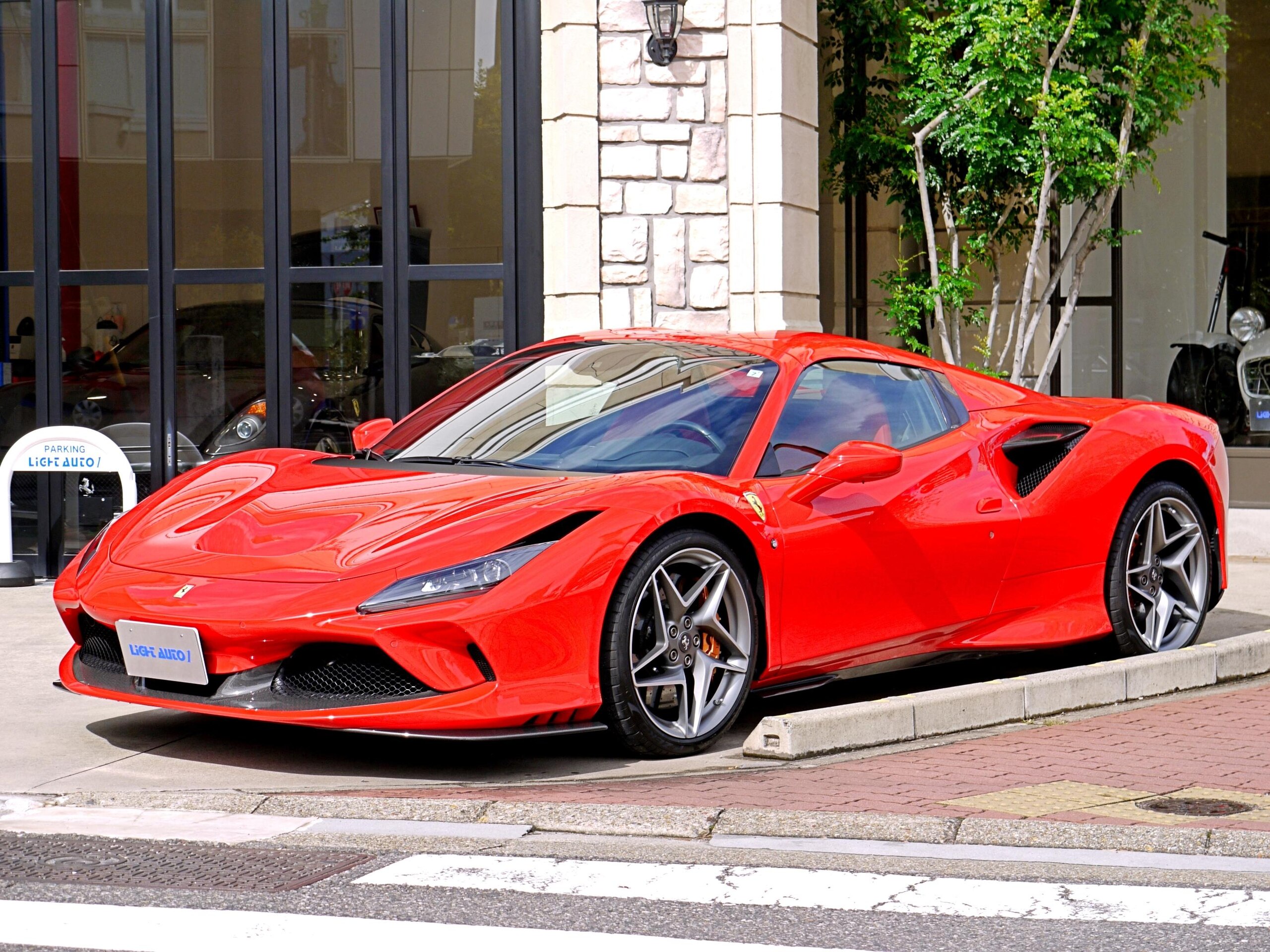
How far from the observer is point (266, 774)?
16.9ft

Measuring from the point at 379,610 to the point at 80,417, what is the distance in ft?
21.2

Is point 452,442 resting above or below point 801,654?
above

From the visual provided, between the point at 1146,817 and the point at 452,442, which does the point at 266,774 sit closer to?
the point at 452,442

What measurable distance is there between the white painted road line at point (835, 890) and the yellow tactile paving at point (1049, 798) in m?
0.58

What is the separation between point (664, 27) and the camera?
9.95 meters

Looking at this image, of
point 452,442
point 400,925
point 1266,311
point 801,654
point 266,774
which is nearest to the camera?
point 400,925

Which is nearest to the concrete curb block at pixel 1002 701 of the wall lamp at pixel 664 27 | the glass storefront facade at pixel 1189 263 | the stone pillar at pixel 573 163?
the stone pillar at pixel 573 163

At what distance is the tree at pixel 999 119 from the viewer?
9828mm

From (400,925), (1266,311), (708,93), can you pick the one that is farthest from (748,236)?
(400,925)

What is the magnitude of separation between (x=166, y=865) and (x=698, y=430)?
2355mm

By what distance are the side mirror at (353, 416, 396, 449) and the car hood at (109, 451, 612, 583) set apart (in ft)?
1.61

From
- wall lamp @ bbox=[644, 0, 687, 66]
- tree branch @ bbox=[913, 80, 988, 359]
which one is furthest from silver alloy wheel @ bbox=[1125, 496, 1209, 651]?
wall lamp @ bbox=[644, 0, 687, 66]

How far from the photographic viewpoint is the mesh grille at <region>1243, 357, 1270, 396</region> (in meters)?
11.9

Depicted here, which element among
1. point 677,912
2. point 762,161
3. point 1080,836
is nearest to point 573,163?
point 762,161
